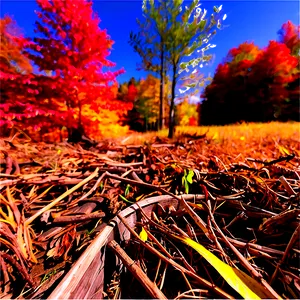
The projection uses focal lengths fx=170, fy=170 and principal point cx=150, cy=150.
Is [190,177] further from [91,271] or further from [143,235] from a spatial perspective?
[91,271]

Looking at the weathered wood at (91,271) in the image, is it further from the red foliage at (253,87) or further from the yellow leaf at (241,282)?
A: the red foliage at (253,87)

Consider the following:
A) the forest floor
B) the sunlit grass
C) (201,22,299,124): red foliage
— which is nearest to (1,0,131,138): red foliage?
the sunlit grass

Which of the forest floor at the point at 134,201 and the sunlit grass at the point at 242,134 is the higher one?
the sunlit grass at the point at 242,134

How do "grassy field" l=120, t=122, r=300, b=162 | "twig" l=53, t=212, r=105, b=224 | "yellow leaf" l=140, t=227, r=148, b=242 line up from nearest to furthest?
"yellow leaf" l=140, t=227, r=148, b=242 → "twig" l=53, t=212, r=105, b=224 → "grassy field" l=120, t=122, r=300, b=162

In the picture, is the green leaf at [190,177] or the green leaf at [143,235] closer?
the green leaf at [143,235]

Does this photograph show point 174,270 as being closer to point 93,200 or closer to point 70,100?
point 93,200

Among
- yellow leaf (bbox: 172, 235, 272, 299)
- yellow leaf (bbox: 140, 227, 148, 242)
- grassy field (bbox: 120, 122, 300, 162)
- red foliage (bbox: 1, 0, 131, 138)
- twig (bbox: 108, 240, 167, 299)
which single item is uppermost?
red foliage (bbox: 1, 0, 131, 138)

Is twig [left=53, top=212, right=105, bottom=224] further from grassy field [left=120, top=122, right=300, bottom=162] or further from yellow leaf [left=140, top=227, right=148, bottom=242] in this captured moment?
grassy field [left=120, top=122, right=300, bottom=162]

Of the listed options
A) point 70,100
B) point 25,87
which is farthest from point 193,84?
point 25,87

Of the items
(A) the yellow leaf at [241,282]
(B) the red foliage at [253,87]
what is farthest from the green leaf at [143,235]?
(B) the red foliage at [253,87]

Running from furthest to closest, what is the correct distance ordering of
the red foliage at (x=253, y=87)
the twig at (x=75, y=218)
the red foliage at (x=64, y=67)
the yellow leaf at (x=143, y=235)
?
1. the red foliage at (x=253, y=87)
2. the red foliage at (x=64, y=67)
3. the twig at (x=75, y=218)
4. the yellow leaf at (x=143, y=235)

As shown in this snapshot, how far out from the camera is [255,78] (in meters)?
12.7

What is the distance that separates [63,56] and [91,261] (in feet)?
21.2

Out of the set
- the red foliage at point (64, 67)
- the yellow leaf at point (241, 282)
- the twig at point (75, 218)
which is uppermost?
the red foliage at point (64, 67)
